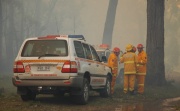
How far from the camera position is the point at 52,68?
32.7 ft

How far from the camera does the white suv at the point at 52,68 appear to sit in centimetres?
993

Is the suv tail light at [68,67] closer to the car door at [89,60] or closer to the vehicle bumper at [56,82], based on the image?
the vehicle bumper at [56,82]

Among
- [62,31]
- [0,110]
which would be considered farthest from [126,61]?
[62,31]

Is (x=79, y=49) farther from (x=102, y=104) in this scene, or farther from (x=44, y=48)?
(x=102, y=104)

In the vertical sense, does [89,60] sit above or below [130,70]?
above

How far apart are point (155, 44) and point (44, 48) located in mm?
7520

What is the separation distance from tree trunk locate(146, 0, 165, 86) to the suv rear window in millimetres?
7163

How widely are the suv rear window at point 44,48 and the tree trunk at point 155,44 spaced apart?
7163 mm

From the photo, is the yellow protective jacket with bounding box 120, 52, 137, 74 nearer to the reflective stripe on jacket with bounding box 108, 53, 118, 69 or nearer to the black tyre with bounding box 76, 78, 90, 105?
the reflective stripe on jacket with bounding box 108, 53, 118, 69

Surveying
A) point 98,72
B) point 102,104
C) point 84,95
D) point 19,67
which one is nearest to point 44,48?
point 19,67

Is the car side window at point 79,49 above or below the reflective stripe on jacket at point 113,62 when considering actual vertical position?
above

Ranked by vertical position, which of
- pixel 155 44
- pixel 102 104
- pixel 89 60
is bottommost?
pixel 102 104

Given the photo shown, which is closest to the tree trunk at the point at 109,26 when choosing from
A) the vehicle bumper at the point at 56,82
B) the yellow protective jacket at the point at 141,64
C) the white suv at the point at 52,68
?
the yellow protective jacket at the point at 141,64

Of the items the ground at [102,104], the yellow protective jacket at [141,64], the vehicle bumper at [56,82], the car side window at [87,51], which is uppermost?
the car side window at [87,51]
